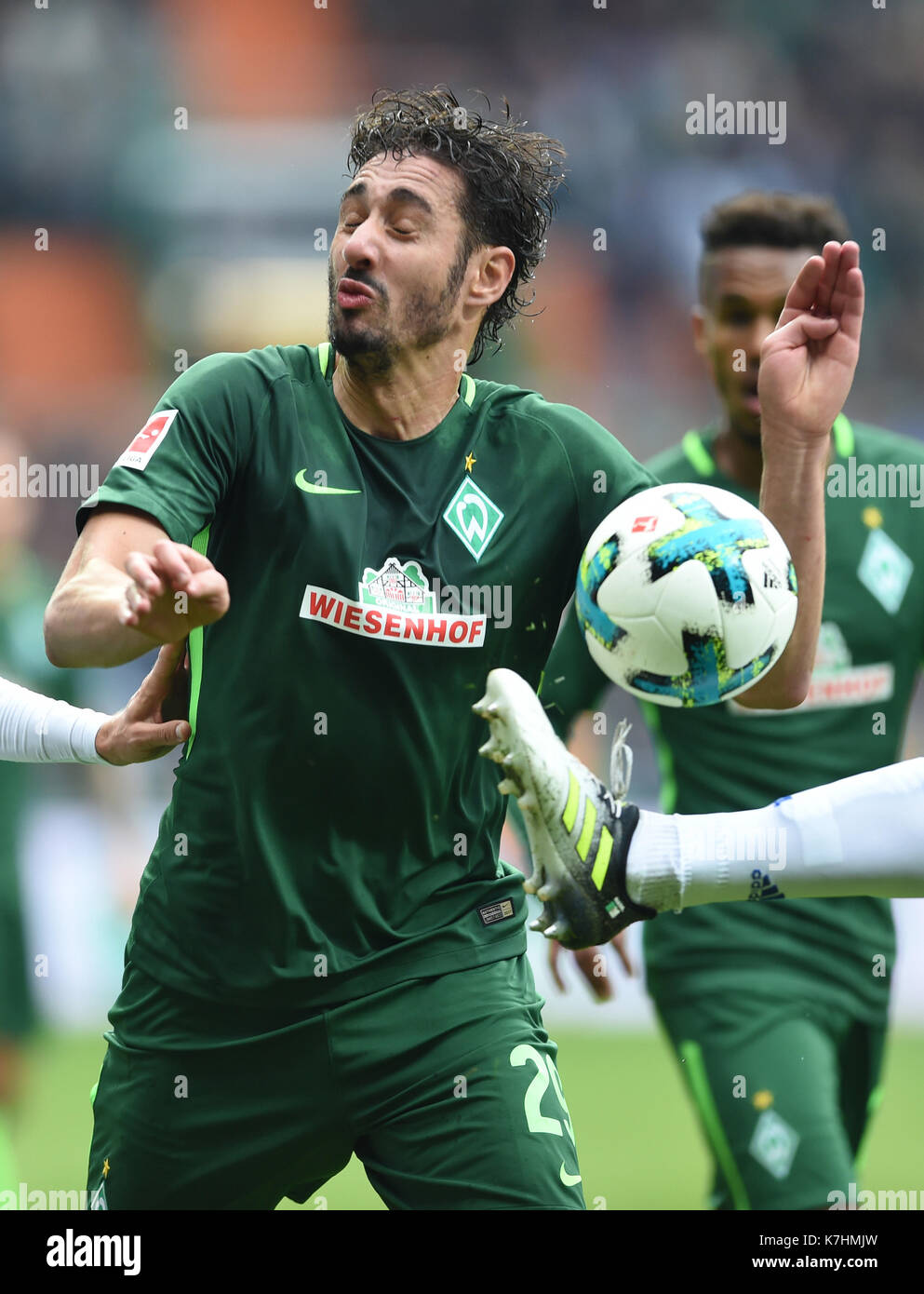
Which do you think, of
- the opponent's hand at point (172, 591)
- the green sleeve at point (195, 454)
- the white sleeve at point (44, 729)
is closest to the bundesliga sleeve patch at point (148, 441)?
the green sleeve at point (195, 454)

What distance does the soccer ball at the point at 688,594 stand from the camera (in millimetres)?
2908

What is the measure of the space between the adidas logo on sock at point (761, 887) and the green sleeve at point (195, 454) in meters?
1.22

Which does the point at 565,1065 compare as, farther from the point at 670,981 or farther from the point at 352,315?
the point at 352,315

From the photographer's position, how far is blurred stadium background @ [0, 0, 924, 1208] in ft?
34.2

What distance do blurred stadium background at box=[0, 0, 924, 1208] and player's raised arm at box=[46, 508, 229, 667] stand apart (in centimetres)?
692

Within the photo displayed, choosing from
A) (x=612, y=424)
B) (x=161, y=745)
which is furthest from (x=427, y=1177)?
(x=612, y=424)

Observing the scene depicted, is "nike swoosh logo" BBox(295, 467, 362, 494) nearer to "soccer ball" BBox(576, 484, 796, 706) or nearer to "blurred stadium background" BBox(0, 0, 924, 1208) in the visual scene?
"soccer ball" BBox(576, 484, 796, 706)

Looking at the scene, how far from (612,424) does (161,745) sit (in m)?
7.26
